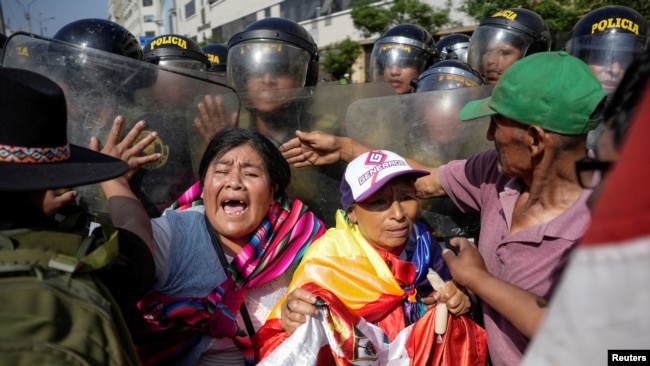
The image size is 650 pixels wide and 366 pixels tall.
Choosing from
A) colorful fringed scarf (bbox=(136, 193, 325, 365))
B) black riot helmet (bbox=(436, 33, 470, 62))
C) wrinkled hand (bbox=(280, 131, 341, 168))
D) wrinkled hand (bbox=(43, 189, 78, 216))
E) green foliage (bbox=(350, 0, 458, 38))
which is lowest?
colorful fringed scarf (bbox=(136, 193, 325, 365))

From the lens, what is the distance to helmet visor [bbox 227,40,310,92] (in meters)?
3.34

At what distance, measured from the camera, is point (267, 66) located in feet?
11.0

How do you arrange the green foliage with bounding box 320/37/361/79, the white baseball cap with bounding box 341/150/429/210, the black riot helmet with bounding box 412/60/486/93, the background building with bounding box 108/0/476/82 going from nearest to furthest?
the white baseball cap with bounding box 341/150/429/210
the black riot helmet with bounding box 412/60/486/93
the green foliage with bounding box 320/37/361/79
the background building with bounding box 108/0/476/82

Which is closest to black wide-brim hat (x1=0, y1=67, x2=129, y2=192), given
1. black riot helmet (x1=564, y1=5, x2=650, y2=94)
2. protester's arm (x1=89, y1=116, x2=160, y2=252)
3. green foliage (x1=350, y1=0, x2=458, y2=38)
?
protester's arm (x1=89, y1=116, x2=160, y2=252)

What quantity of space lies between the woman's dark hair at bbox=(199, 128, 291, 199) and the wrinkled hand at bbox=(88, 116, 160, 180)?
25 centimetres

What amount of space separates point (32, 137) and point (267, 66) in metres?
2.22

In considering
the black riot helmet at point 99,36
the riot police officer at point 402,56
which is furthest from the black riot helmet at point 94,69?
the riot police officer at point 402,56

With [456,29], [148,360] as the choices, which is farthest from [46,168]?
[456,29]

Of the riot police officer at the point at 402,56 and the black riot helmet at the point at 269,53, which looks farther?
the riot police officer at the point at 402,56

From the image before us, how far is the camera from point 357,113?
2.64 metres

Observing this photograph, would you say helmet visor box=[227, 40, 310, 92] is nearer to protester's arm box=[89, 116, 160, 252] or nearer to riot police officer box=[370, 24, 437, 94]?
protester's arm box=[89, 116, 160, 252]

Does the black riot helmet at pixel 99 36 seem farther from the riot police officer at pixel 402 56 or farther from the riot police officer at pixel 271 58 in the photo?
the riot police officer at pixel 402 56

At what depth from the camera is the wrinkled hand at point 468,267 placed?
175 cm

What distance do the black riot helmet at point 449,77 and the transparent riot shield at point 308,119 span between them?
4.07 ft
